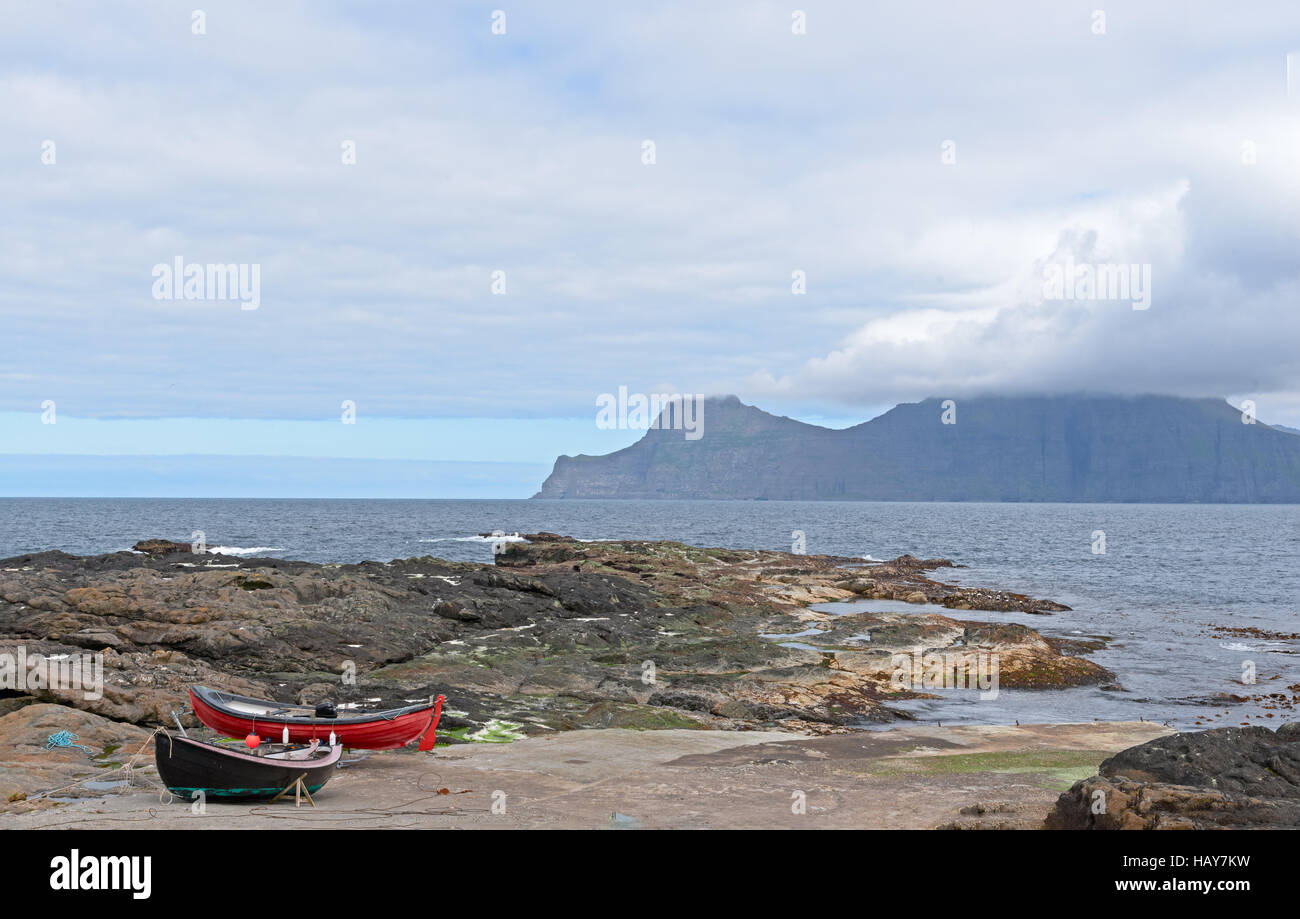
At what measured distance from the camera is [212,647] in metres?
29.6

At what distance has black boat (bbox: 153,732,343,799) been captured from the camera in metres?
15.1

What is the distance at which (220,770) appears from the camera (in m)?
15.3

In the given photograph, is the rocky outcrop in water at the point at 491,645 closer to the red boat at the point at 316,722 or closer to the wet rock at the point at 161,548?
the red boat at the point at 316,722

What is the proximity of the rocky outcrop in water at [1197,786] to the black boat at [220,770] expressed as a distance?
11683mm

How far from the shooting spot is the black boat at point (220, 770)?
15094mm

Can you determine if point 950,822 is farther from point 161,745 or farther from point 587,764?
point 161,745

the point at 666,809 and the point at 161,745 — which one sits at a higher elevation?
the point at 161,745

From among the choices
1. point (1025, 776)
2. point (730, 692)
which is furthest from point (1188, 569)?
point (1025, 776)

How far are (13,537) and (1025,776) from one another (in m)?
128

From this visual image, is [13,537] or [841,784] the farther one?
[13,537]

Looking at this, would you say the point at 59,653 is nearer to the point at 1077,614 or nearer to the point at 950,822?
the point at 950,822

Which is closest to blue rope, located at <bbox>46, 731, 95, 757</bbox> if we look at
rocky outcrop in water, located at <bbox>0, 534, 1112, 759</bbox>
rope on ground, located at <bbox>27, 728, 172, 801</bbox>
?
rope on ground, located at <bbox>27, 728, 172, 801</bbox>
